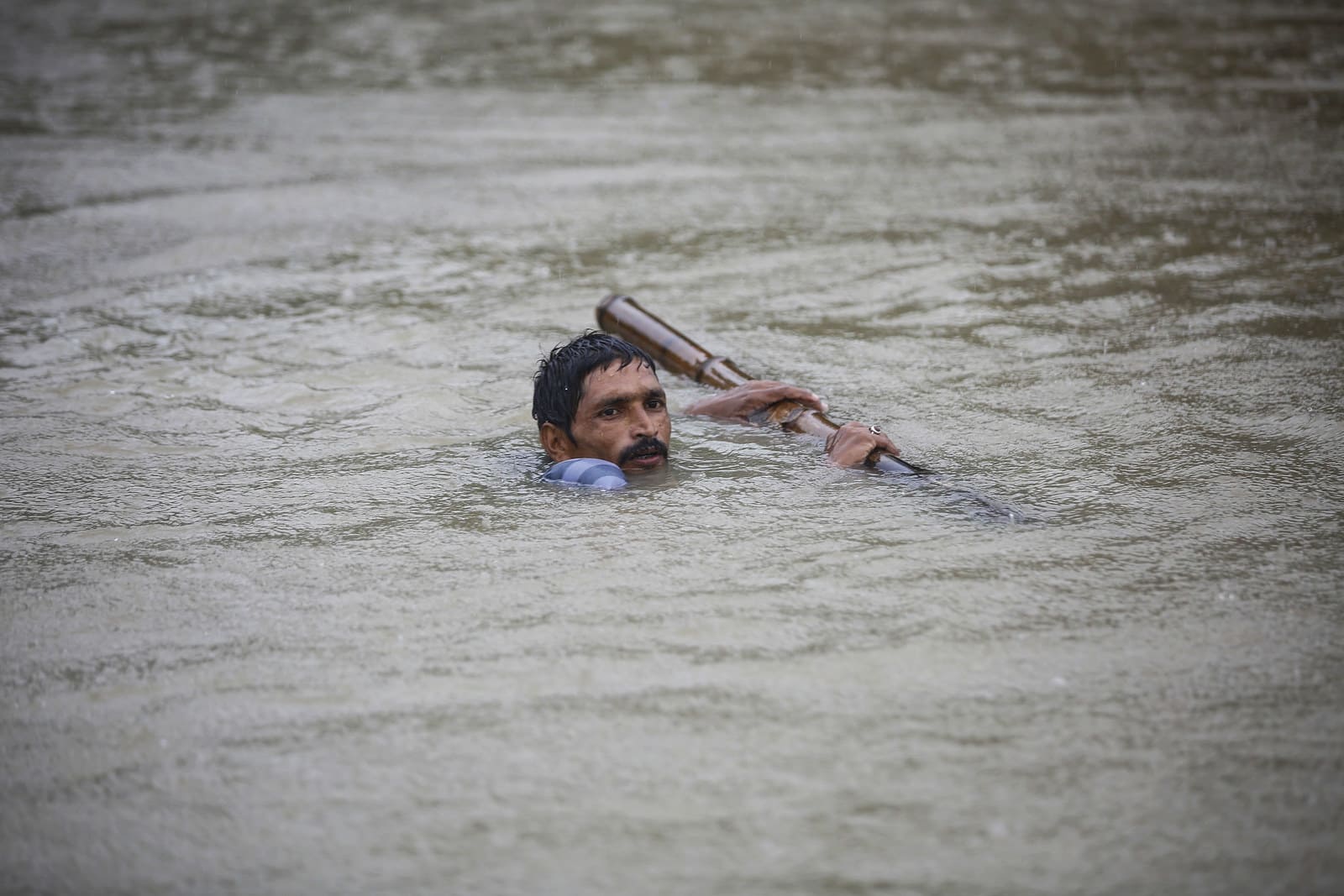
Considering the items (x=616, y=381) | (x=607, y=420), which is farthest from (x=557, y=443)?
(x=616, y=381)

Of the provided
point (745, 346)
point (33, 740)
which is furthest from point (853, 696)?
point (745, 346)

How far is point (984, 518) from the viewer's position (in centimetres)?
419

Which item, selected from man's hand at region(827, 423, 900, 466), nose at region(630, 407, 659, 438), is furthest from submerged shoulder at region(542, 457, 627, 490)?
man's hand at region(827, 423, 900, 466)

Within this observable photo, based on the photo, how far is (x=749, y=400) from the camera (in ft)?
17.4

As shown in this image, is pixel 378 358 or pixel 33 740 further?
pixel 378 358

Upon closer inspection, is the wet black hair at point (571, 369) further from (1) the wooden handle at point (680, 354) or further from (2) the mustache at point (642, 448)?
(1) the wooden handle at point (680, 354)

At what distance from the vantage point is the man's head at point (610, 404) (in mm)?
4785

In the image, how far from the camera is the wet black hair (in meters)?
4.82

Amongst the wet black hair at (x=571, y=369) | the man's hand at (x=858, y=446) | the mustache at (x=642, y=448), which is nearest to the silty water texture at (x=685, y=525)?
the man's hand at (x=858, y=446)

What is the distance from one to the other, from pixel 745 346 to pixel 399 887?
13.5 ft

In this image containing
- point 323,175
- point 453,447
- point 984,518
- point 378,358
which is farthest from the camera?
point 323,175

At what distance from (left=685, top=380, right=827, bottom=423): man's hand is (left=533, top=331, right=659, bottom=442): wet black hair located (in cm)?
56

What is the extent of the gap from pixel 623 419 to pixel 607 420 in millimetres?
58

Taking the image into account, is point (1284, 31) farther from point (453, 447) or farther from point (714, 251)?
point (453, 447)
